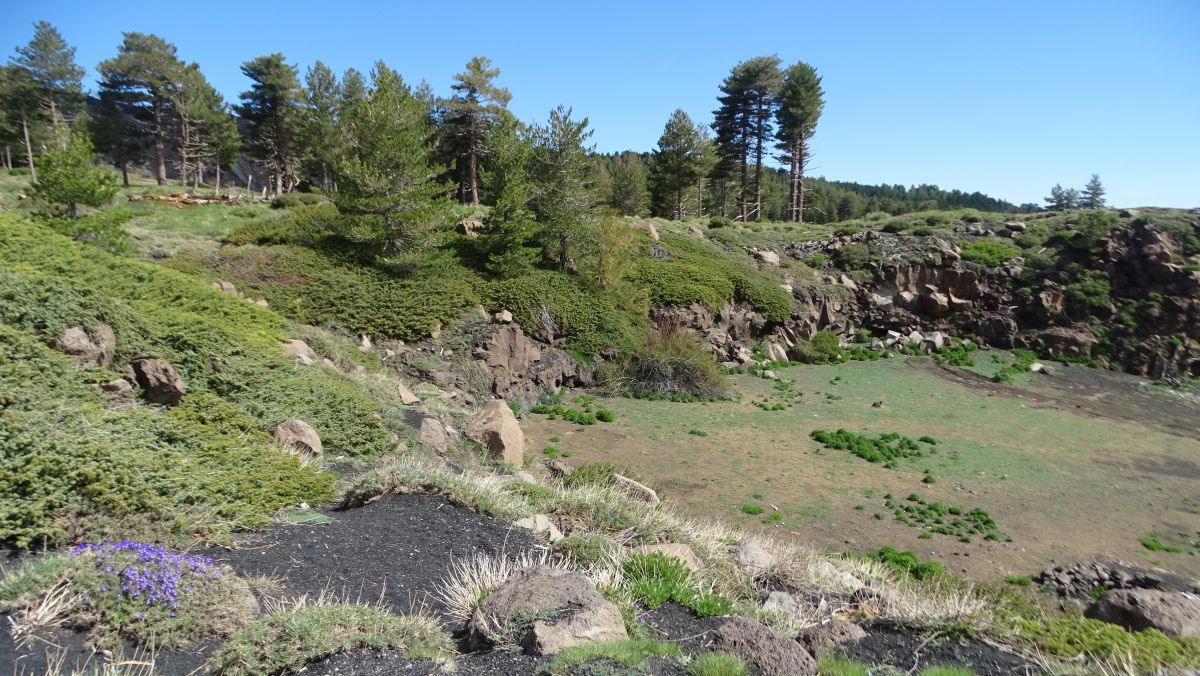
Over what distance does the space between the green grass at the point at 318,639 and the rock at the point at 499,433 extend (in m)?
7.34

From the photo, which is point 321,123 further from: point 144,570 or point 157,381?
point 144,570

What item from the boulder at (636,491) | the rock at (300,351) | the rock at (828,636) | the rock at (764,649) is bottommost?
the boulder at (636,491)

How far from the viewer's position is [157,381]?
7781mm

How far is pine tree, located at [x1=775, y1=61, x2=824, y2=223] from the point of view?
40.9 m

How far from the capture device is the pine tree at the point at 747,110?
4159 cm

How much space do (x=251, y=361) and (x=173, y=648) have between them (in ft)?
23.4

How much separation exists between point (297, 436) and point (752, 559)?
6.57 meters

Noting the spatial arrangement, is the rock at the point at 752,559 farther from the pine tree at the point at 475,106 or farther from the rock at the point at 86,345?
the pine tree at the point at 475,106

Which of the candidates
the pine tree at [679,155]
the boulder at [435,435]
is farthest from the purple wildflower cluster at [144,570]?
the pine tree at [679,155]

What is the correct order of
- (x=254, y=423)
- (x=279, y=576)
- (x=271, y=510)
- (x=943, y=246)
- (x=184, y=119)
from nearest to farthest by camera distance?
1. (x=279, y=576)
2. (x=271, y=510)
3. (x=254, y=423)
4. (x=943, y=246)
5. (x=184, y=119)

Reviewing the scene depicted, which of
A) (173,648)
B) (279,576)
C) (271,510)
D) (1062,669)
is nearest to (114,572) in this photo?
(173,648)

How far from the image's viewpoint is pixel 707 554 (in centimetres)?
671

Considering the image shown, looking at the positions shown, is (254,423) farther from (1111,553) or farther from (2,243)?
(1111,553)

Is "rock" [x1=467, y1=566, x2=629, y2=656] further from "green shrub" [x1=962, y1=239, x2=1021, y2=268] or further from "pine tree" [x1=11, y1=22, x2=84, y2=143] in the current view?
"pine tree" [x1=11, y1=22, x2=84, y2=143]
